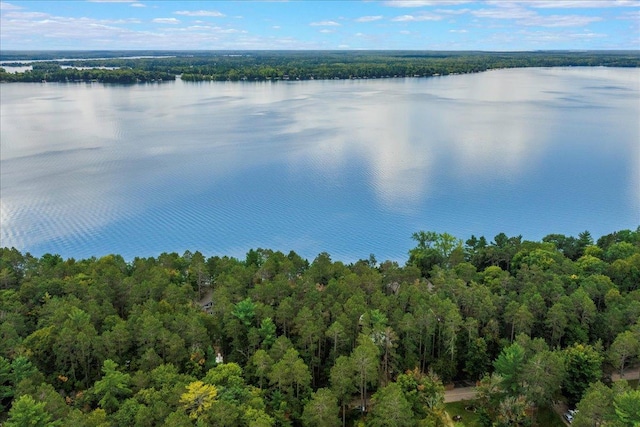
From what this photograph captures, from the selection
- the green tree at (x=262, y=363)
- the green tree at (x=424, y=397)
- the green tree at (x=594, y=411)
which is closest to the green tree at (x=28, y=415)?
the green tree at (x=262, y=363)

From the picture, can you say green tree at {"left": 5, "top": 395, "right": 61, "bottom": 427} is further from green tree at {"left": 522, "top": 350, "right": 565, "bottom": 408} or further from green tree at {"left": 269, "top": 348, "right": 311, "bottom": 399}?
green tree at {"left": 522, "top": 350, "right": 565, "bottom": 408}

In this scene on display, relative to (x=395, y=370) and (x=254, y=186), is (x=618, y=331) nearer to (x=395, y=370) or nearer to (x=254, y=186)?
(x=395, y=370)

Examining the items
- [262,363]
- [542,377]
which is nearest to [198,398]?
[262,363]

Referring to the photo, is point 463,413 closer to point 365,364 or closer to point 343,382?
point 365,364

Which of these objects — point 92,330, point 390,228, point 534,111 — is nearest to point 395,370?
point 92,330

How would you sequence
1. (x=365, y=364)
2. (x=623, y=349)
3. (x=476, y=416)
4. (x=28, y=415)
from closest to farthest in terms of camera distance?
(x=28, y=415) → (x=365, y=364) → (x=476, y=416) → (x=623, y=349)

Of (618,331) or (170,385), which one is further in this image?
(618,331)

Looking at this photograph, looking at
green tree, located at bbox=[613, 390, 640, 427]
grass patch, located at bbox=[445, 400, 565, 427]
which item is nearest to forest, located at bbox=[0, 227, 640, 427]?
green tree, located at bbox=[613, 390, 640, 427]
